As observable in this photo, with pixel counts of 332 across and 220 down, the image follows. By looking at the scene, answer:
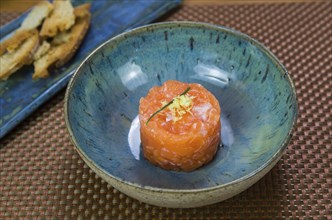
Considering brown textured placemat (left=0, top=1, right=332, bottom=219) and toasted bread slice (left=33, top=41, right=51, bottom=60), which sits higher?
toasted bread slice (left=33, top=41, right=51, bottom=60)

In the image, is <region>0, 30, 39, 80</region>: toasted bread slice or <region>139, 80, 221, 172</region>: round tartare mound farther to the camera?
<region>0, 30, 39, 80</region>: toasted bread slice

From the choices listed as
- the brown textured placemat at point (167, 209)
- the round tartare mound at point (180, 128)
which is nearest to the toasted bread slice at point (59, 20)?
the brown textured placemat at point (167, 209)

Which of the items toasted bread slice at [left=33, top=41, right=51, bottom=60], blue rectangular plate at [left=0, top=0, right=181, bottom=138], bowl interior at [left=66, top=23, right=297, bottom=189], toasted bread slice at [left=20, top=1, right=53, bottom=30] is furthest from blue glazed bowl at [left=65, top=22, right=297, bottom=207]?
toasted bread slice at [left=20, top=1, right=53, bottom=30]

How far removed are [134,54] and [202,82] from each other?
0.92 ft

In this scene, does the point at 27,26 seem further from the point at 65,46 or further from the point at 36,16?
the point at 65,46

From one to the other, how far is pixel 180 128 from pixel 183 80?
1.19 feet

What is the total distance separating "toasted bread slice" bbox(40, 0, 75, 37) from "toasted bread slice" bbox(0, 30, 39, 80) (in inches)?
2.8

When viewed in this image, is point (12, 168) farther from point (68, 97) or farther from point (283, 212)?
point (283, 212)

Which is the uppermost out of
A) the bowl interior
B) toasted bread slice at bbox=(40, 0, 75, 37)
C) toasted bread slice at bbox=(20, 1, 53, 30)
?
toasted bread slice at bbox=(20, 1, 53, 30)

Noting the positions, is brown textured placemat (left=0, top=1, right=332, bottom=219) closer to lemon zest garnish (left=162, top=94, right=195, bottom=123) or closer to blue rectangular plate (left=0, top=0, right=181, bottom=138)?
blue rectangular plate (left=0, top=0, right=181, bottom=138)

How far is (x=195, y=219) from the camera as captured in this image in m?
1.33

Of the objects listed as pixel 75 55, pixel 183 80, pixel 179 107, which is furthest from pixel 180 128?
pixel 75 55

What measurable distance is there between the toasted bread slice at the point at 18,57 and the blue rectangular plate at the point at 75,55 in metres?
0.04

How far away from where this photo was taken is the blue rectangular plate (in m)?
1.68
